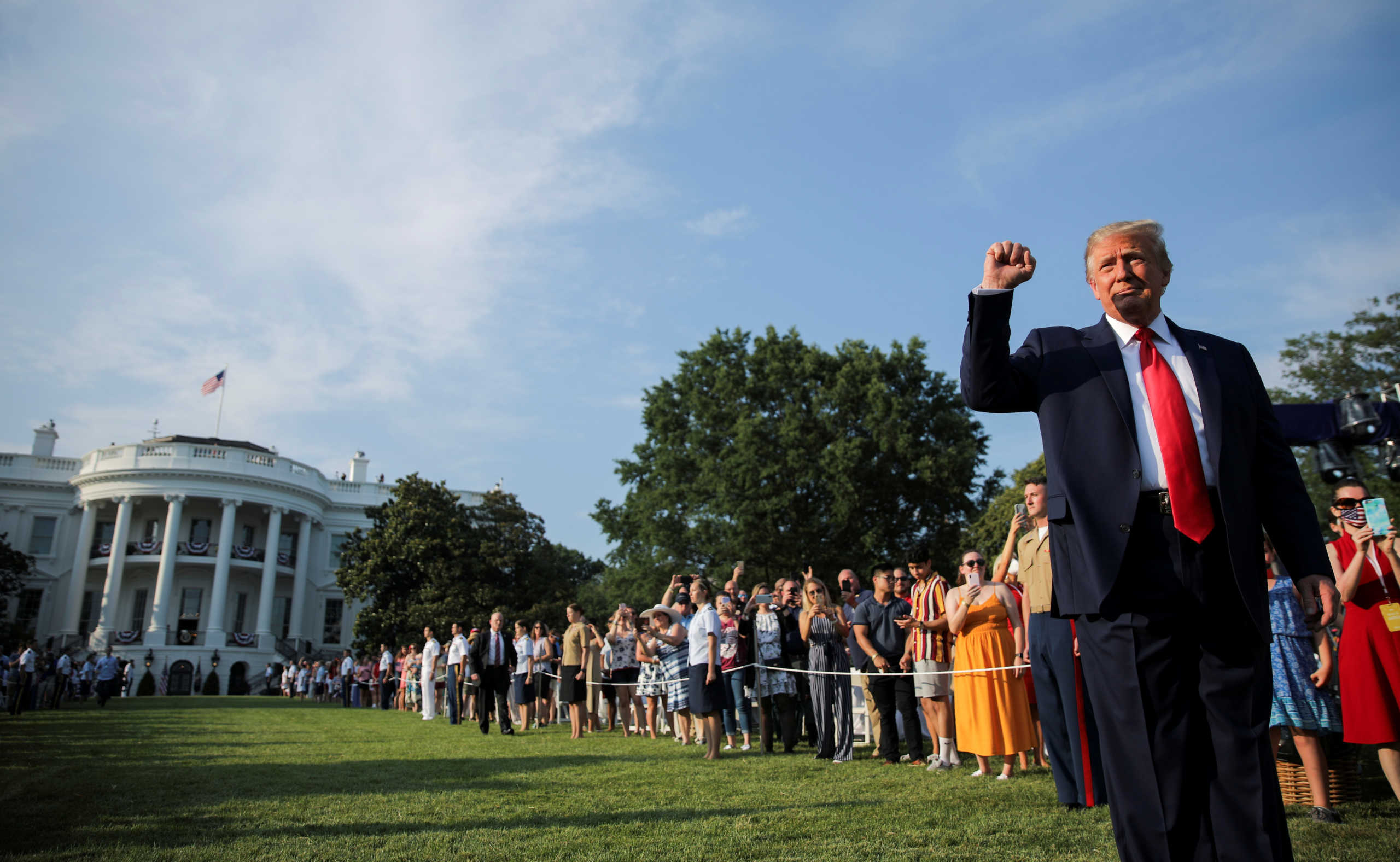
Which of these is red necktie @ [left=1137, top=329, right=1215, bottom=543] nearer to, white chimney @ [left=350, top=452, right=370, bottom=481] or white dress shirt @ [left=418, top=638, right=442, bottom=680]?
white dress shirt @ [left=418, top=638, right=442, bottom=680]

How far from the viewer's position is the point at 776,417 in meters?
32.3

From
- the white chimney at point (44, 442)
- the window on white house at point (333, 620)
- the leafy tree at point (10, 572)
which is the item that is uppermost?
the white chimney at point (44, 442)

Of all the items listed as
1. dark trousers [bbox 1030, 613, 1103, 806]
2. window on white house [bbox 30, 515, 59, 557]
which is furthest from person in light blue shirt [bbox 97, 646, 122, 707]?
window on white house [bbox 30, 515, 59, 557]

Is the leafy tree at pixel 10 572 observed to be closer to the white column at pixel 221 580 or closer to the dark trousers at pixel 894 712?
the white column at pixel 221 580

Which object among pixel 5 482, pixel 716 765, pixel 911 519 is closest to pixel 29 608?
pixel 5 482

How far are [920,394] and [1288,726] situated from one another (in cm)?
2730

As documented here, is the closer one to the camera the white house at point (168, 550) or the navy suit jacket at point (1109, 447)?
the navy suit jacket at point (1109, 447)

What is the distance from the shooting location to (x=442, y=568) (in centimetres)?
→ 3884

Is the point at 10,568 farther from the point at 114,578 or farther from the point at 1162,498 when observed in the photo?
the point at 1162,498

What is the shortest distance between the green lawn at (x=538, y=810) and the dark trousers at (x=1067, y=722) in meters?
0.25

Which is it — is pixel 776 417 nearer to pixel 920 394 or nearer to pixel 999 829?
pixel 920 394

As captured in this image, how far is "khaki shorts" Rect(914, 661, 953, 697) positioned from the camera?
8.59 meters

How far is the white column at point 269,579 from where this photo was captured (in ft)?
170

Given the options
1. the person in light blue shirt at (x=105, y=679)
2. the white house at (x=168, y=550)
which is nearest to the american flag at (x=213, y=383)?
the white house at (x=168, y=550)
